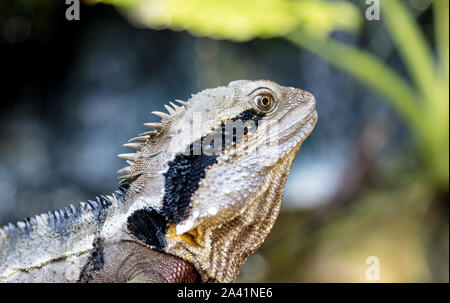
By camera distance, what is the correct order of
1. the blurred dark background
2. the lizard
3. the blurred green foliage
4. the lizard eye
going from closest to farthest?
the lizard → the lizard eye → the blurred green foliage → the blurred dark background

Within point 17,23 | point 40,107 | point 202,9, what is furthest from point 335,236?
point 17,23

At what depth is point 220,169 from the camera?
5.41 feet

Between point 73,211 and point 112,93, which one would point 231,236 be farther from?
point 112,93

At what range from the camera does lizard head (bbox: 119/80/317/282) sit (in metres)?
1.64

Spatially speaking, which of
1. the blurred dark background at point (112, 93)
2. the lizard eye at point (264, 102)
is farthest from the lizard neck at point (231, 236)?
the blurred dark background at point (112, 93)

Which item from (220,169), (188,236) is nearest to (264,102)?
(220,169)

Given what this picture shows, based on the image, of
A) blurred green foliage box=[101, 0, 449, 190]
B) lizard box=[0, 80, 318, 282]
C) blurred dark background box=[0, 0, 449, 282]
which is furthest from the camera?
blurred dark background box=[0, 0, 449, 282]

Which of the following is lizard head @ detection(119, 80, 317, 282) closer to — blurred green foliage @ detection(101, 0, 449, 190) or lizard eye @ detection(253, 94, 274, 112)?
lizard eye @ detection(253, 94, 274, 112)

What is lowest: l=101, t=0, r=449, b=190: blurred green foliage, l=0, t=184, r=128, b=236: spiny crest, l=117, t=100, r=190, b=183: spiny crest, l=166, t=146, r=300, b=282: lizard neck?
l=166, t=146, r=300, b=282: lizard neck

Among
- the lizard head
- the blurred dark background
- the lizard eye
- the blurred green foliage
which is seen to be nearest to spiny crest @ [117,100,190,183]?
the lizard head

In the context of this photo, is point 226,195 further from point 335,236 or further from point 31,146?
point 31,146

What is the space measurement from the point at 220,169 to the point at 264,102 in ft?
1.16

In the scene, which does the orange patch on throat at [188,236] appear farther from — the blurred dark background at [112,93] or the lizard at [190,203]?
the blurred dark background at [112,93]
